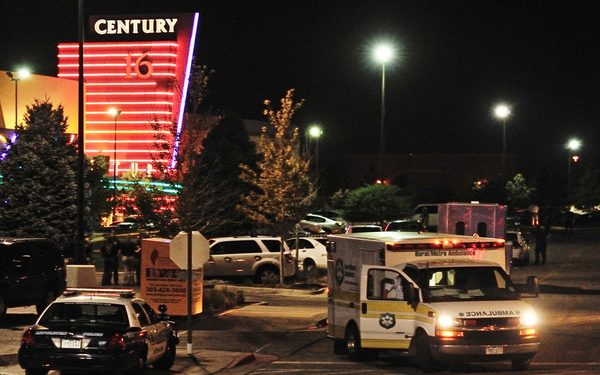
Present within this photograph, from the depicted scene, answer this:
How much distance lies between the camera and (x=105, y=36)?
89.2 m

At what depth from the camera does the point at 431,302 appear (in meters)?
16.5

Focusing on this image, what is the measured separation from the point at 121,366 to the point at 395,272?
4885 mm

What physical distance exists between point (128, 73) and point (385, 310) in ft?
237

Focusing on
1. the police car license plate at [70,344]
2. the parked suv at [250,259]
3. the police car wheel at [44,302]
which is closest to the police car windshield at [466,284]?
the police car license plate at [70,344]

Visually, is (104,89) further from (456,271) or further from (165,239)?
(456,271)

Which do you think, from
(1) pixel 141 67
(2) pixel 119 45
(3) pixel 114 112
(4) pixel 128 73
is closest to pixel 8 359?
(3) pixel 114 112

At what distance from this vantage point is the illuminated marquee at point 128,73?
3342 inches

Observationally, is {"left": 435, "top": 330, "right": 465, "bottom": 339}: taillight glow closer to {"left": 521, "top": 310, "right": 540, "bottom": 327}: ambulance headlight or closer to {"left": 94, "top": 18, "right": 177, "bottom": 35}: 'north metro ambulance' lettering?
{"left": 521, "top": 310, "right": 540, "bottom": 327}: ambulance headlight

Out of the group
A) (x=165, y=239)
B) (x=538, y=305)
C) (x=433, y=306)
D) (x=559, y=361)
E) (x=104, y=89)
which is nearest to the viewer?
(x=433, y=306)

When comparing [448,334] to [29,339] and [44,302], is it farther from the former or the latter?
[44,302]

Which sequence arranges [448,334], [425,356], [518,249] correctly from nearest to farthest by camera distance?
[448,334] < [425,356] < [518,249]

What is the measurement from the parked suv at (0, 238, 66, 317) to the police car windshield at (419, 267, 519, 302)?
1082 cm

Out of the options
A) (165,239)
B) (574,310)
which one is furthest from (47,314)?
(574,310)

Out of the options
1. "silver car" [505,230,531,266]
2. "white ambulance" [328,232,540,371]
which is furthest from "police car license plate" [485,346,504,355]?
"silver car" [505,230,531,266]
